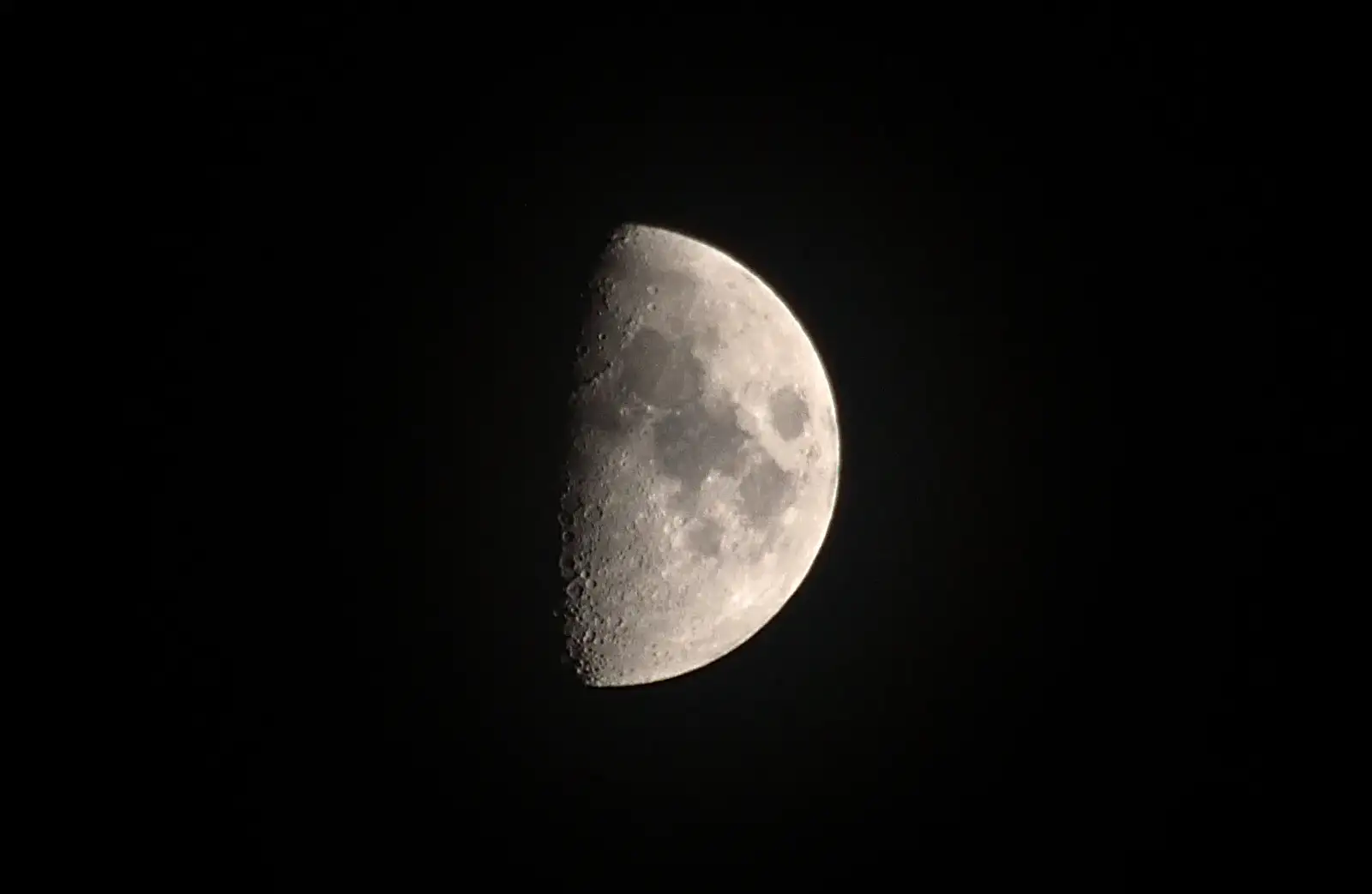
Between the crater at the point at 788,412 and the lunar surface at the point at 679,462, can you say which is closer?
the lunar surface at the point at 679,462

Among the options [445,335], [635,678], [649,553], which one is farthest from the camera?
[635,678]

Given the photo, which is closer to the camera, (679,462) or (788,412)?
(679,462)

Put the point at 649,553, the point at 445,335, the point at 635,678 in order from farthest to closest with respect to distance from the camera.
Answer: the point at 635,678, the point at 649,553, the point at 445,335

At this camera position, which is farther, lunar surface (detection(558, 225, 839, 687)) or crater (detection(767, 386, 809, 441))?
crater (detection(767, 386, 809, 441))

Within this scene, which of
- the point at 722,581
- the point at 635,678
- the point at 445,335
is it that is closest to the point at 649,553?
the point at 722,581

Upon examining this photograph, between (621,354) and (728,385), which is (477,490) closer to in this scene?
(621,354)

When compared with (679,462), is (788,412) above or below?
above
